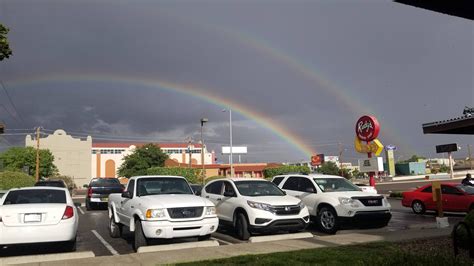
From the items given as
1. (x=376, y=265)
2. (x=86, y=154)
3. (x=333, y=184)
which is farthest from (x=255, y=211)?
(x=86, y=154)

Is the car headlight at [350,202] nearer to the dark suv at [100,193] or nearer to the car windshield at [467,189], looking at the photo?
the car windshield at [467,189]

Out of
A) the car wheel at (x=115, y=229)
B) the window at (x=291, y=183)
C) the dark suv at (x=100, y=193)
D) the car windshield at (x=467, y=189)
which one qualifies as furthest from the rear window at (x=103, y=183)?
the car windshield at (x=467, y=189)

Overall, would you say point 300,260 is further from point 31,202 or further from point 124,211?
point 31,202

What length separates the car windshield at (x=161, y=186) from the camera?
1056 centimetres

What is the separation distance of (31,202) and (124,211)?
88.0 inches

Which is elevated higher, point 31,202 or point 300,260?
point 31,202

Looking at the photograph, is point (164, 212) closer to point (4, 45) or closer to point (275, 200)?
point (275, 200)

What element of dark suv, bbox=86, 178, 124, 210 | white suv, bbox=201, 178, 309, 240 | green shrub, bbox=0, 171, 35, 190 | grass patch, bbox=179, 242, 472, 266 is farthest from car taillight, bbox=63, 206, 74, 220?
green shrub, bbox=0, 171, 35, 190

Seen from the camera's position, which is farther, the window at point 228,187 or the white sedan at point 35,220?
the window at point 228,187

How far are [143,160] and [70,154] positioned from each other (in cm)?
3083

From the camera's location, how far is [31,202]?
9469 millimetres

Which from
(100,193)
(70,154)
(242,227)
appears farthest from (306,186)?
(70,154)

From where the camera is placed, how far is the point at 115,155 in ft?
443

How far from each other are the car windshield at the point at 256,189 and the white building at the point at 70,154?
114553 mm
